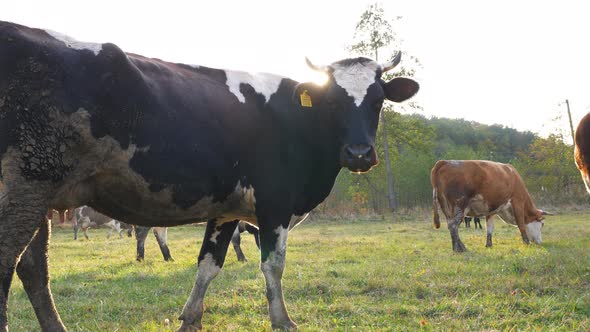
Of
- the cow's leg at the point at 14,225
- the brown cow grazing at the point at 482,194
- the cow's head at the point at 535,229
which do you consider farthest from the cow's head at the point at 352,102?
the cow's head at the point at 535,229

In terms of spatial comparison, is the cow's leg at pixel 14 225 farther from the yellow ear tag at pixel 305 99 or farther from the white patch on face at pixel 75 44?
the yellow ear tag at pixel 305 99

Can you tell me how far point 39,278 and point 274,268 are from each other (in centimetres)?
206

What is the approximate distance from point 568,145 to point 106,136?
51.0 meters

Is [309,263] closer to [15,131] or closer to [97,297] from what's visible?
[97,297]

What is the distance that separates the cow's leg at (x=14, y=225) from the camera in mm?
3270

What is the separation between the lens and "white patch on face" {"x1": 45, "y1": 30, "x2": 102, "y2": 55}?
3.66 m

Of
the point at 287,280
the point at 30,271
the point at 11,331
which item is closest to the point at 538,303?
the point at 287,280

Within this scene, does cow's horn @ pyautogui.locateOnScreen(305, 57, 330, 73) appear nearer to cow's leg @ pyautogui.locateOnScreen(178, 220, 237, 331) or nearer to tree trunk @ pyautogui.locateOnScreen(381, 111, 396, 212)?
cow's leg @ pyautogui.locateOnScreen(178, 220, 237, 331)

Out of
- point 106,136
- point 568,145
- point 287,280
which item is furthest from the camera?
point 568,145

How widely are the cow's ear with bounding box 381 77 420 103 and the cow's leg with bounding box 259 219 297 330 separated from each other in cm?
219

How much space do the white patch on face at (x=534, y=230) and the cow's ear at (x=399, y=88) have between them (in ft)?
30.7

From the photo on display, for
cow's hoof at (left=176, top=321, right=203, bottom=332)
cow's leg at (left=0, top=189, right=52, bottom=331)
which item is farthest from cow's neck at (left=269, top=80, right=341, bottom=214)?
cow's leg at (left=0, top=189, right=52, bottom=331)

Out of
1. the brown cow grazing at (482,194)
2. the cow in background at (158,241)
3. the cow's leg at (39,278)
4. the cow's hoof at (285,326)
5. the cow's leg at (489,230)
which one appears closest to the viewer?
the cow's leg at (39,278)

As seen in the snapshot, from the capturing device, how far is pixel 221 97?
4527 mm
